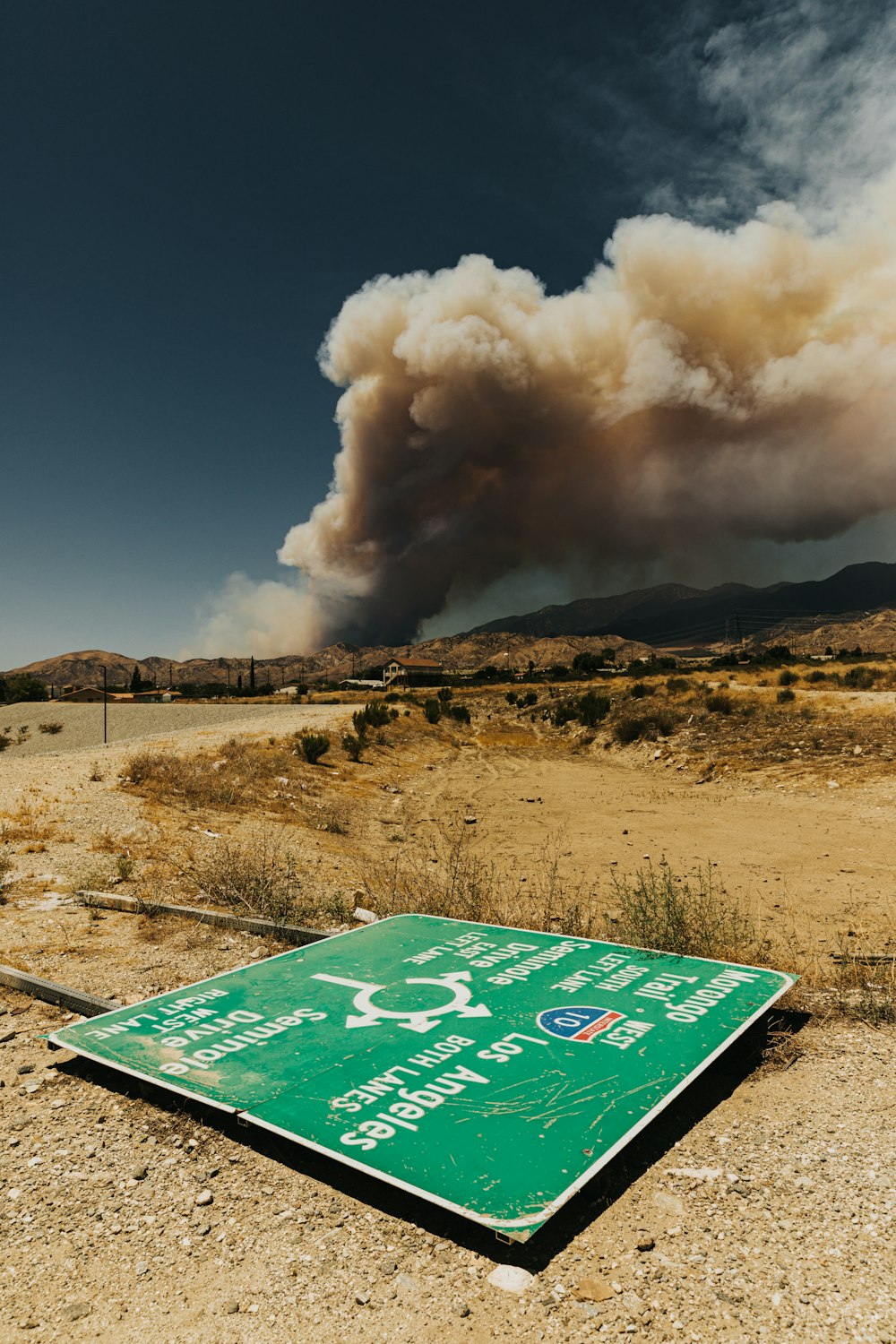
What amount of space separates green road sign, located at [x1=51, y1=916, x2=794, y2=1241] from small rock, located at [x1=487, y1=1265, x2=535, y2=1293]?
0.19 metres

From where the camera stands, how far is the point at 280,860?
993 cm

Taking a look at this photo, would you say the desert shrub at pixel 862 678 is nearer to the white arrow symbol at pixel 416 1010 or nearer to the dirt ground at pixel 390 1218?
the dirt ground at pixel 390 1218

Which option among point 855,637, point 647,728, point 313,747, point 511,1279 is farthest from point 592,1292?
point 855,637

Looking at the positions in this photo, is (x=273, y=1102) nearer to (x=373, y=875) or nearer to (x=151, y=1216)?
(x=151, y=1216)

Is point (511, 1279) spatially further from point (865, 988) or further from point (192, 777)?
point (192, 777)

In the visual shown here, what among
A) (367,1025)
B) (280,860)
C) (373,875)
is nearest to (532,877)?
(373,875)

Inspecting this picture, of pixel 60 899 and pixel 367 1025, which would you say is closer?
pixel 367 1025

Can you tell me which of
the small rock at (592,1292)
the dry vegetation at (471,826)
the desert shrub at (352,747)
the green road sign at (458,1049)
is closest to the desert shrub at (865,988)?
the dry vegetation at (471,826)

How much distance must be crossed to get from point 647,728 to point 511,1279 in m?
25.8

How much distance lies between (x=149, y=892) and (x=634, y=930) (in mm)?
4826

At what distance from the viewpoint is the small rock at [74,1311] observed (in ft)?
7.80

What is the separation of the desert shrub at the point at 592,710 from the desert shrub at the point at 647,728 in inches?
116

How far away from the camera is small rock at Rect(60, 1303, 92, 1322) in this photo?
2377 millimetres

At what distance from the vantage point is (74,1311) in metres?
2.40
